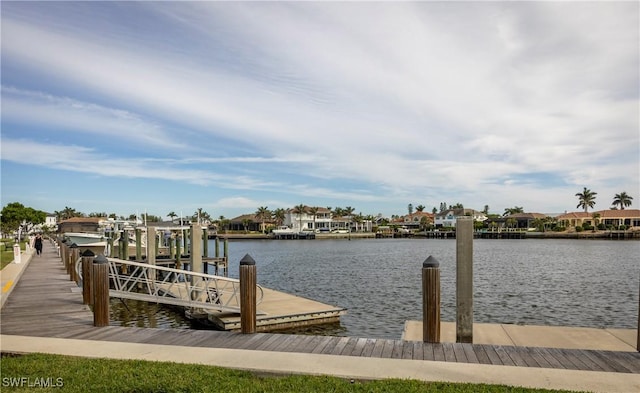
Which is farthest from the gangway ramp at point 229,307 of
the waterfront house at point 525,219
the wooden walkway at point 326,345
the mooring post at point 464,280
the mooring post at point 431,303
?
the waterfront house at point 525,219

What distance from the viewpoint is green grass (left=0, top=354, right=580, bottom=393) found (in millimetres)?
5703

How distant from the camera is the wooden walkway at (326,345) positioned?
7.00 meters

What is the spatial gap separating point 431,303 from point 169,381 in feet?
15.2

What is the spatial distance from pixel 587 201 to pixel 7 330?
160125 millimetres

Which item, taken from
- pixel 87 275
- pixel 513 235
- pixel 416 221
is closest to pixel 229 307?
pixel 87 275

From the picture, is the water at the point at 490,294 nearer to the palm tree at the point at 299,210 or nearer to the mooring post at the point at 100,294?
the mooring post at the point at 100,294

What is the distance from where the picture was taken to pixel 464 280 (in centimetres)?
952

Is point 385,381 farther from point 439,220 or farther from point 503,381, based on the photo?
point 439,220

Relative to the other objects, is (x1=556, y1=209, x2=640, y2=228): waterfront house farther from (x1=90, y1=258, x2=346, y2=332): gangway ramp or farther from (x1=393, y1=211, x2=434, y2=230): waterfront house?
(x1=90, y1=258, x2=346, y2=332): gangway ramp

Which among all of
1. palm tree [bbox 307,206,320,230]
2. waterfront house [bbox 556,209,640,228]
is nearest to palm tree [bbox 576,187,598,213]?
waterfront house [bbox 556,209,640,228]

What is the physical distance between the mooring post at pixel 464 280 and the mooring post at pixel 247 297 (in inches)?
166

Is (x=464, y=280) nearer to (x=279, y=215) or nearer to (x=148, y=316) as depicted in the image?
(x=148, y=316)

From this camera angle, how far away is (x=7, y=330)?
31.5 feet

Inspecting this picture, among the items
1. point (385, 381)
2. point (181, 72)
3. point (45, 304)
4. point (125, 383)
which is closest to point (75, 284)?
point (45, 304)
